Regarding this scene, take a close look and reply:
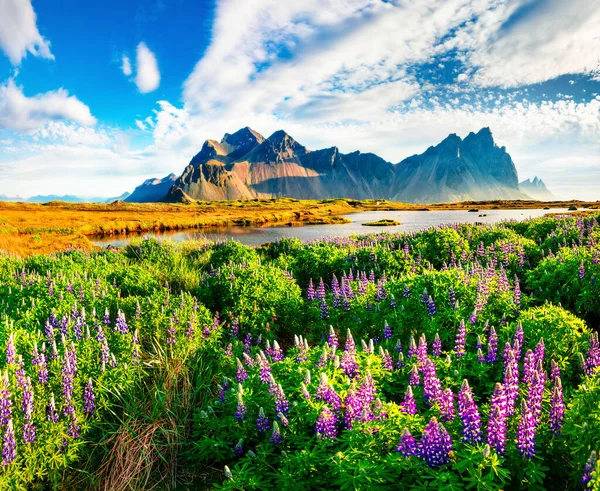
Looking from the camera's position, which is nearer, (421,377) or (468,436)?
(468,436)

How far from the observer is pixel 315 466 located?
356 cm

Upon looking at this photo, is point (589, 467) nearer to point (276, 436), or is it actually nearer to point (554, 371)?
point (554, 371)

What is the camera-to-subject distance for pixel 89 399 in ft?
16.2

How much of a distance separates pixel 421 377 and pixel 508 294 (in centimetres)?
Answer: 391

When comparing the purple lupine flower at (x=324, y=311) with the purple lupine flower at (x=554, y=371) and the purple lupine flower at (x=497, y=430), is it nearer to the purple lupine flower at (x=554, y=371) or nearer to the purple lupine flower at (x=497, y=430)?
the purple lupine flower at (x=554, y=371)

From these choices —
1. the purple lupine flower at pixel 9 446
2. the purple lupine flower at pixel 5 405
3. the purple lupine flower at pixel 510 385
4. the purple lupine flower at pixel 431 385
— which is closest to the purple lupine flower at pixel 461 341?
the purple lupine flower at pixel 510 385

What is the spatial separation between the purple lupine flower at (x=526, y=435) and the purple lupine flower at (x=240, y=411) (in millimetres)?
2738

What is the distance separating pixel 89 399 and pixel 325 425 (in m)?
3.42

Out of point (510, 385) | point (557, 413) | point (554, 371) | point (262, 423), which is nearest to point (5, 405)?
point (262, 423)

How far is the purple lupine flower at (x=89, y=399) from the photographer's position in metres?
4.89

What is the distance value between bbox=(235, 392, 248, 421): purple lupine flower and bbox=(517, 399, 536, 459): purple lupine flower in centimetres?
274

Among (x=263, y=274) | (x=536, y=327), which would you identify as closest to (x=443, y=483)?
(x=536, y=327)

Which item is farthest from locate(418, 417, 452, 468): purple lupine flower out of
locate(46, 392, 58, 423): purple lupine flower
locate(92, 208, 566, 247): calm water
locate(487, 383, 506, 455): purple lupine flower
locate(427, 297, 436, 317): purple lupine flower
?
locate(92, 208, 566, 247): calm water

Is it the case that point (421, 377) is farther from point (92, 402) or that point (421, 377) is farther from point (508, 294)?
point (92, 402)
